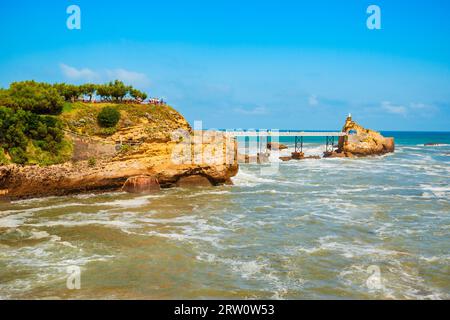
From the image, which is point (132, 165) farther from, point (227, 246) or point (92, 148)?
point (227, 246)

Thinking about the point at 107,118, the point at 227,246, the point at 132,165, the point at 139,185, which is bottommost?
the point at 227,246

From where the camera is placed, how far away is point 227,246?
16312mm

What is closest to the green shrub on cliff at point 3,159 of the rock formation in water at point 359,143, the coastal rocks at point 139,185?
the coastal rocks at point 139,185

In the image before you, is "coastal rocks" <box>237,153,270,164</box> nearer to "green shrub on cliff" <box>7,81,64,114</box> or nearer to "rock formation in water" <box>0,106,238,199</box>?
"rock formation in water" <box>0,106,238,199</box>

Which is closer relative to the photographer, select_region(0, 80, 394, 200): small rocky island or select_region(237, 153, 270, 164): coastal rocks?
select_region(0, 80, 394, 200): small rocky island

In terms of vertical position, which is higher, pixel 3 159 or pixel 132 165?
pixel 3 159

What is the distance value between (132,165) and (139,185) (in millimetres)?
1540

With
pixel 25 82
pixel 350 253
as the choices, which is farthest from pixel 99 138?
pixel 350 253

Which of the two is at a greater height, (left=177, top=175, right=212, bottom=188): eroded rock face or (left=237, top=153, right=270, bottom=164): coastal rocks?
(left=237, top=153, right=270, bottom=164): coastal rocks

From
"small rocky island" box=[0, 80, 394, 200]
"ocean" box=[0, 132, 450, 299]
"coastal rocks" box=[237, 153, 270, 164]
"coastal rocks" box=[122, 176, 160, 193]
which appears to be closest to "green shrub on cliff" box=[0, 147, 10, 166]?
"small rocky island" box=[0, 80, 394, 200]

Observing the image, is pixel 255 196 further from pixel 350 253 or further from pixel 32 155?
pixel 32 155

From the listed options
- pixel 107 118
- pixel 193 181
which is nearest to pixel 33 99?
pixel 107 118

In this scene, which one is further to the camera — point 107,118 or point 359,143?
point 359,143

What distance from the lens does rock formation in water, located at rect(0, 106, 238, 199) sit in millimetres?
26109
